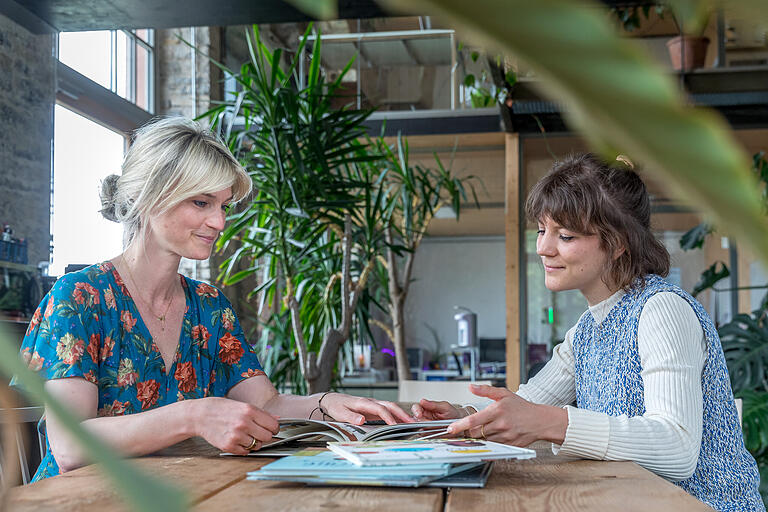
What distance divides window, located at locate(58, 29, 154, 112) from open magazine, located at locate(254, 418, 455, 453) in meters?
4.91

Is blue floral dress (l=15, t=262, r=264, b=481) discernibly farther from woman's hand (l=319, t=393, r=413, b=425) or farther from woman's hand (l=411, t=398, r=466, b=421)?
woman's hand (l=411, t=398, r=466, b=421)

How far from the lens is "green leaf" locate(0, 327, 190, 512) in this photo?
14 centimetres

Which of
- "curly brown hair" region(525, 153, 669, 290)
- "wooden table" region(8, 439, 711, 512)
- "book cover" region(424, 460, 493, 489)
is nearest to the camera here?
"wooden table" region(8, 439, 711, 512)

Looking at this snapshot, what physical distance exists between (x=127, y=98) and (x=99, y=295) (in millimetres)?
5527

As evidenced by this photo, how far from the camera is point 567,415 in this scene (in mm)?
1347

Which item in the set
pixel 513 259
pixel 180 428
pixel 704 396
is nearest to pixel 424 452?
pixel 180 428

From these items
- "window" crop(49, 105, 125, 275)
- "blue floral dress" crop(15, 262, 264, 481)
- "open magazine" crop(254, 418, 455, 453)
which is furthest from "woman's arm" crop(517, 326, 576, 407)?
"window" crop(49, 105, 125, 275)

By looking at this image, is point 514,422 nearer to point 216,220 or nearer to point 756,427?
point 216,220

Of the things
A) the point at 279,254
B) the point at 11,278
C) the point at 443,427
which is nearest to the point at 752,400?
the point at 279,254

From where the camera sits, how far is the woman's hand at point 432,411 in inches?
63.3

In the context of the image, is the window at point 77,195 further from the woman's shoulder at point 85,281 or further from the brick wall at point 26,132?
the woman's shoulder at point 85,281

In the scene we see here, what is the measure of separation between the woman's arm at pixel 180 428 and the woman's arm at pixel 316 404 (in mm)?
281

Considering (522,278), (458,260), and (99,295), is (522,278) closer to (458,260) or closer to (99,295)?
(99,295)

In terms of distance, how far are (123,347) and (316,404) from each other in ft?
1.50
